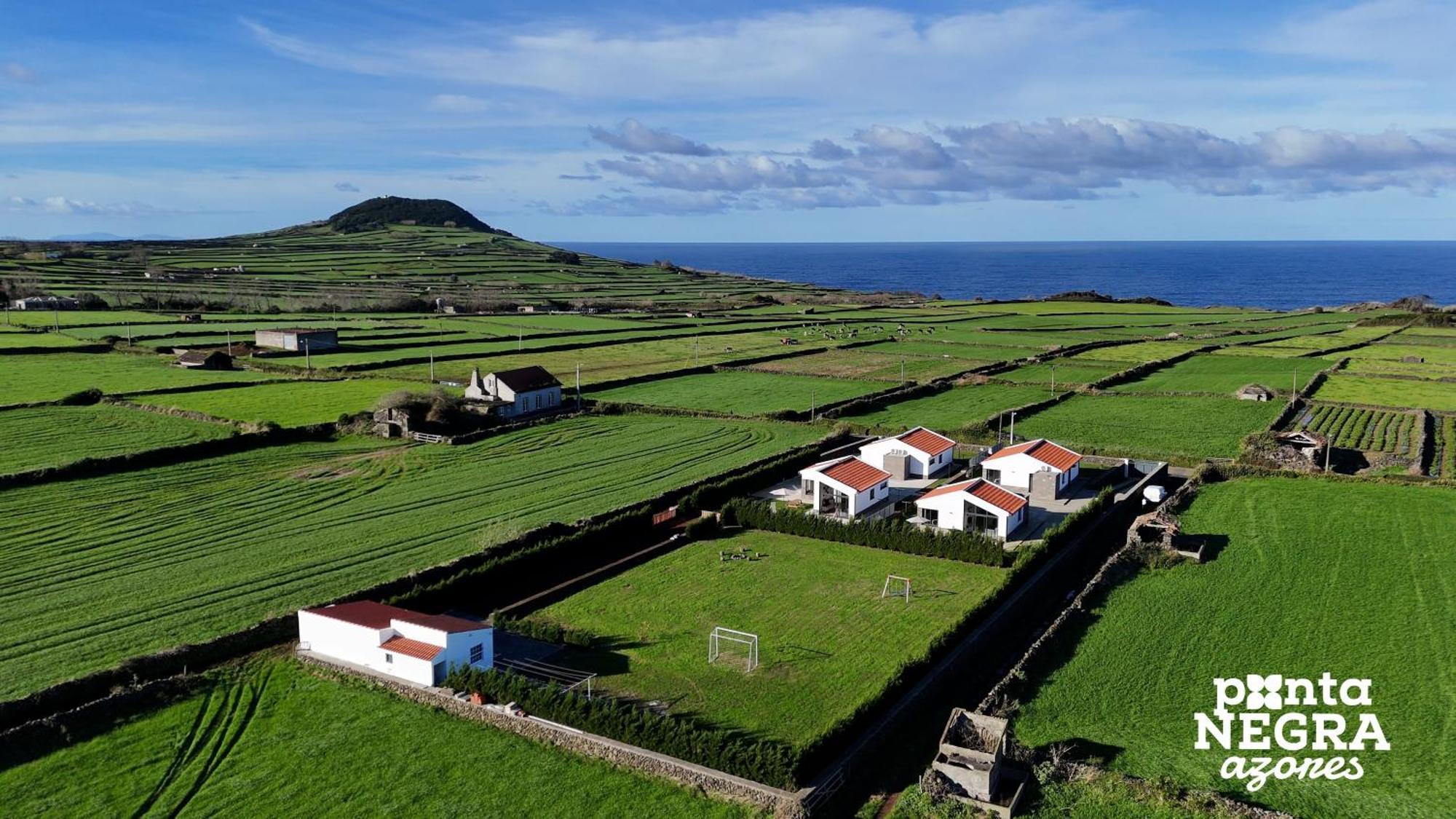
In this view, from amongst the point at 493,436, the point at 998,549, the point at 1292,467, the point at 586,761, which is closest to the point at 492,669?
the point at 586,761

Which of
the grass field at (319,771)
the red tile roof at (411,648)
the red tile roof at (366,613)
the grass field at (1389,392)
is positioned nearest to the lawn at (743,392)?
the grass field at (1389,392)

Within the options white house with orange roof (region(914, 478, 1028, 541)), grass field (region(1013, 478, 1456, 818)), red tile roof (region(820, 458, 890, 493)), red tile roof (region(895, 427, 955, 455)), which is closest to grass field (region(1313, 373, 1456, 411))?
grass field (region(1013, 478, 1456, 818))

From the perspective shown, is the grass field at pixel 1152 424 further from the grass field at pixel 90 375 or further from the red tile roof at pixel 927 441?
the grass field at pixel 90 375

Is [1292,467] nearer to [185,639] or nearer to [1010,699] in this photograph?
[1010,699]

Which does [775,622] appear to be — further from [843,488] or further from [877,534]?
[843,488]

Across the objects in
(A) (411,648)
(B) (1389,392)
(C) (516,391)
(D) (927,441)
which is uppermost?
(C) (516,391)

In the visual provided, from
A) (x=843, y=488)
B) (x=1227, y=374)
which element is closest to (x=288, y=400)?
(x=843, y=488)
